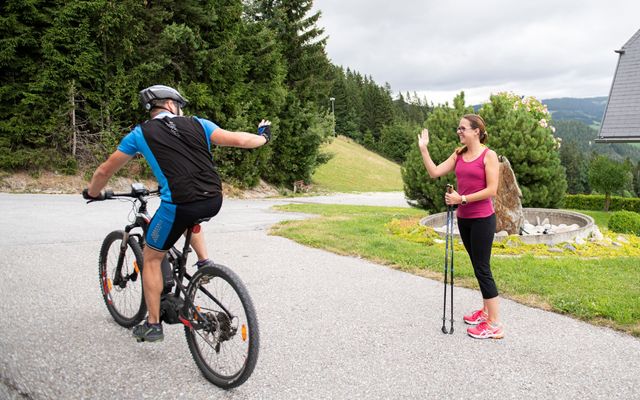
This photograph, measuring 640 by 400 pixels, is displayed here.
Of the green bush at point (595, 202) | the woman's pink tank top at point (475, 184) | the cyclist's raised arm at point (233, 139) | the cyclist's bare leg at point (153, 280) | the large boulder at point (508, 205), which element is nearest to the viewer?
the cyclist's raised arm at point (233, 139)

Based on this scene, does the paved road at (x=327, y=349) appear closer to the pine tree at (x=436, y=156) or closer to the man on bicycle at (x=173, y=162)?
the man on bicycle at (x=173, y=162)

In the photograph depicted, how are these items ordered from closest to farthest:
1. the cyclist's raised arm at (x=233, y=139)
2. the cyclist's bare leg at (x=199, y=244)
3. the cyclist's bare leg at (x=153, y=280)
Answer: the cyclist's raised arm at (x=233, y=139), the cyclist's bare leg at (x=153, y=280), the cyclist's bare leg at (x=199, y=244)

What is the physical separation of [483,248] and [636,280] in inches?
129

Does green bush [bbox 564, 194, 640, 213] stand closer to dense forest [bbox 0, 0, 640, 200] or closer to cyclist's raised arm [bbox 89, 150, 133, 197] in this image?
dense forest [bbox 0, 0, 640, 200]

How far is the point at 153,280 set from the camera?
12.1 feet

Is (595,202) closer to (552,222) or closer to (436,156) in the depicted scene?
(552,222)

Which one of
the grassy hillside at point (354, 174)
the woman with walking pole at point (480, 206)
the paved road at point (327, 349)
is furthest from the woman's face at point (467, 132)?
the grassy hillside at point (354, 174)

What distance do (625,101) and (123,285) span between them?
2229 cm

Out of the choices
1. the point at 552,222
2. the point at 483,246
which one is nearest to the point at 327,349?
the point at 483,246

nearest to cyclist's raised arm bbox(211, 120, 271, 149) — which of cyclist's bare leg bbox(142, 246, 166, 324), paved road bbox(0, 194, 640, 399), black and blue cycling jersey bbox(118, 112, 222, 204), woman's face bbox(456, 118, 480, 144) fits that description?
black and blue cycling jersey bbox(118, 112, 222, 204)

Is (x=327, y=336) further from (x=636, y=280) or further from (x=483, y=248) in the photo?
(x=636, y=280)

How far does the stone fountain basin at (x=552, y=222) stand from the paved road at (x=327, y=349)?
143 inches

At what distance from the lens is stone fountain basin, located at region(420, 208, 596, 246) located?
8.91 metres

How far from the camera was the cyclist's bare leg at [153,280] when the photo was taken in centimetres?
362
